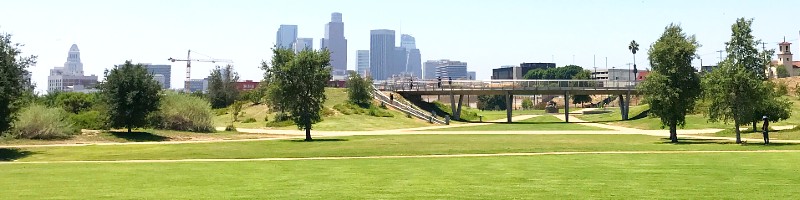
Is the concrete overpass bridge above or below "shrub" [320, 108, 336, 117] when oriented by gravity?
above

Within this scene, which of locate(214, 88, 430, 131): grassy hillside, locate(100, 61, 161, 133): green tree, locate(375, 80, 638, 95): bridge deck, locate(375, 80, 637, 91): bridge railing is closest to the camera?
locate(100, 61, 161, 133): green tree

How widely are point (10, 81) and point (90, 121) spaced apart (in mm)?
16859

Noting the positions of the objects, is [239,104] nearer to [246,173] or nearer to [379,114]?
[379,114]

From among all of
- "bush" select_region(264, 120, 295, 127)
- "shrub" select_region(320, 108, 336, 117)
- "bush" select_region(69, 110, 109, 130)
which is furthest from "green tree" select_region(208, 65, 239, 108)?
"bush" select_region(69, 110, 109, 130)

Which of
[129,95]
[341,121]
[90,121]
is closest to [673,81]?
[341,121]

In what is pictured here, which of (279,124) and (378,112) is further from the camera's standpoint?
(378,112)

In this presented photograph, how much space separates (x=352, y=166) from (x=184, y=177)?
6.49 meters

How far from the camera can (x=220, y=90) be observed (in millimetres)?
101250

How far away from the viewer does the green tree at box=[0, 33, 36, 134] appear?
37.8 meters

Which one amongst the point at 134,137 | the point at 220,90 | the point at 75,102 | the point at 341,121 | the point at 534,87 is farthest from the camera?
the point at 220,90

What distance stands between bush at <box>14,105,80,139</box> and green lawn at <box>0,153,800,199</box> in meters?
18.2

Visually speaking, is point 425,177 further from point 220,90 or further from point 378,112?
point 220,90

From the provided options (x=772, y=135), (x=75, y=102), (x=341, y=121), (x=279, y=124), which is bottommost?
(x=772, y=135)

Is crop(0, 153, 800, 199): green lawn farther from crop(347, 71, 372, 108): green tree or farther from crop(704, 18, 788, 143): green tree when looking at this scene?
crop(347, 71, 372, 108): green tree
